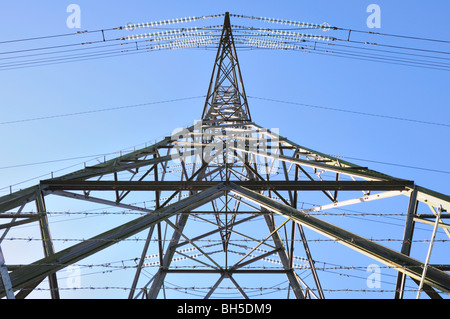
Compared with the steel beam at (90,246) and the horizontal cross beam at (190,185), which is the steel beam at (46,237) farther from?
the steel beam at (90,246)

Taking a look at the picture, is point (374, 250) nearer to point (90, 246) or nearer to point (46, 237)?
point (90, 246)

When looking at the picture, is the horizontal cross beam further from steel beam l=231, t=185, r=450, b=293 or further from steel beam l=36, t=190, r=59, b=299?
steel beam l=231, t=185, r=450, b=293

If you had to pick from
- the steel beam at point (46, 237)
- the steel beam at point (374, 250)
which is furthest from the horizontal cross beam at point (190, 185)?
the steel beam at point (374, 250)

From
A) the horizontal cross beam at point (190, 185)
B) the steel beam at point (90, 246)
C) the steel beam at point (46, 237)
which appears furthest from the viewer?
the horizontal cross beam at point (190, 185)

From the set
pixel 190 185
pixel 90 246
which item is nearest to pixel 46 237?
pixel 90 246

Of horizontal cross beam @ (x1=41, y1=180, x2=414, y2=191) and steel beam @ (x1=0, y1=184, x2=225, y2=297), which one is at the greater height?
horizontal cross beam @ (x1=41, y1=180, x2=414, y2=191)

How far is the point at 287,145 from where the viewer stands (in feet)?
43.6

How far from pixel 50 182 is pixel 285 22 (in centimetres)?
1675

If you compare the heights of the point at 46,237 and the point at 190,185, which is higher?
the point at 190,185

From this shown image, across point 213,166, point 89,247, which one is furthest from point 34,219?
point 213,166

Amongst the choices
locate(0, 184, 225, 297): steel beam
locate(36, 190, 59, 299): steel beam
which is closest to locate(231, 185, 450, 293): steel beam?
locate(0, 184, 225, 297): steel beam

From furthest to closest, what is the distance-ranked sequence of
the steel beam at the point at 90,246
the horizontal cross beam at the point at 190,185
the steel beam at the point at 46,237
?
the horizontal cross beam at the point at 190,185
the steel beam at the point at 46,237
the steel beam at the point at 90,246

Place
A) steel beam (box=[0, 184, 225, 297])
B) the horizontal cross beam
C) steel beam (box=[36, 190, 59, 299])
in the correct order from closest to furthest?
steel beam (box=[0, 184, 225, 297]) < steel beam (box=[36, 190, 59, 299]) < the horizontal cross beam

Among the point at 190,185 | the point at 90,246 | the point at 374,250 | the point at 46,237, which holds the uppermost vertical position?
the point at 190,185
